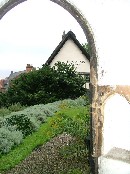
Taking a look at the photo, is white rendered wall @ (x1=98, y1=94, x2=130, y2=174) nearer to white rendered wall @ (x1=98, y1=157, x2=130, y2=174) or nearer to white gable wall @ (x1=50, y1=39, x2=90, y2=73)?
white rendered wall @ (x1=98, y1=157, x2=130, y2=174)

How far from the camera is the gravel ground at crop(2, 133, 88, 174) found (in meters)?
7.66

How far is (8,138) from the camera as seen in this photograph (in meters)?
10.2

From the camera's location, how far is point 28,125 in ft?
39.0

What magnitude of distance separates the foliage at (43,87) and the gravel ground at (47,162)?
11.9 metres

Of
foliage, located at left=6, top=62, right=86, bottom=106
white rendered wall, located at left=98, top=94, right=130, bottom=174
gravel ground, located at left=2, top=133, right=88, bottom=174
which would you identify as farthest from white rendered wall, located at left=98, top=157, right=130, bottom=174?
foliage, located at left=6, top=62, right=86, bottom=106

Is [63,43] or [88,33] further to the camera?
[63,43]

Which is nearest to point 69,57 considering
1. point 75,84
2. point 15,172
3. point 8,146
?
point 75,84

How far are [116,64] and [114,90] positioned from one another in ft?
1.23

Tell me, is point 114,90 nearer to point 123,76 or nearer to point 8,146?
point 123,76

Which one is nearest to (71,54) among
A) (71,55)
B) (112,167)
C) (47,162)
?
(71,55)

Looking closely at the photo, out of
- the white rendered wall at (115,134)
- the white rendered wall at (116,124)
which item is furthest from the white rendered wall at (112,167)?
the white rendered wall at (116,124)

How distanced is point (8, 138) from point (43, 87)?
11804mm

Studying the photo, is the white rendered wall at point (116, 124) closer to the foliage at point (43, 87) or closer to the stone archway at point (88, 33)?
the stone archway at point (88, 33)

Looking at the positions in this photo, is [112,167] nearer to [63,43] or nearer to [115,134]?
[115,134]
